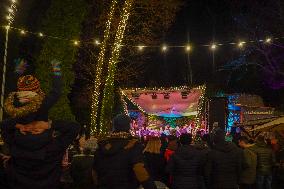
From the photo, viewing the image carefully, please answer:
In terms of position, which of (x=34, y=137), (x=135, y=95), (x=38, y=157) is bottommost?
(x=38, y=157)

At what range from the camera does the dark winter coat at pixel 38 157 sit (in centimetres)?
442

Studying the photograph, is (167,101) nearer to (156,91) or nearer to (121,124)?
(156,91)

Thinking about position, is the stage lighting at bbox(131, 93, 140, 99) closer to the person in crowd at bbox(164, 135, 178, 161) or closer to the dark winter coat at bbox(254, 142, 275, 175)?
the dark winter coat at bbox(254, 142, 275, 175)

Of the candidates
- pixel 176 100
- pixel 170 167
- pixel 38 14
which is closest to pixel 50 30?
pixel 38 14

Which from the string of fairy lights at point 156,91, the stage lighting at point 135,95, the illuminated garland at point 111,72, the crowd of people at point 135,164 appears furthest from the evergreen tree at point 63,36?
the crowd of people at point 135,164

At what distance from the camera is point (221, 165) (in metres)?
8.28

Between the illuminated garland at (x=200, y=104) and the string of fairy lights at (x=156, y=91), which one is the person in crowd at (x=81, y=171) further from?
the illuminated garland at (x=200, y=104)

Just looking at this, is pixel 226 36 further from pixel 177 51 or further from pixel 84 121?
pixel 84 121

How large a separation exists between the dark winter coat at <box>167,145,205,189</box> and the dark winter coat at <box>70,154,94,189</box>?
4835 mm

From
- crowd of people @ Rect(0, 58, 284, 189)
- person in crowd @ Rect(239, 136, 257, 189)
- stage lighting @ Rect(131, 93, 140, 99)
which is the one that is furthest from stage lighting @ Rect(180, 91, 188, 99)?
crowd of people @ Rect(0, 58, 284, 189)

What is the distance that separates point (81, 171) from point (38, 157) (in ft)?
26.6

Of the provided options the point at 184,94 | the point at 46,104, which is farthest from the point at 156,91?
the point at 46,104

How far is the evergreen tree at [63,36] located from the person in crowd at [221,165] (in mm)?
11544

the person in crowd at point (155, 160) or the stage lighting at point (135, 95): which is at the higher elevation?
the stage lighting at point (135, 95)
